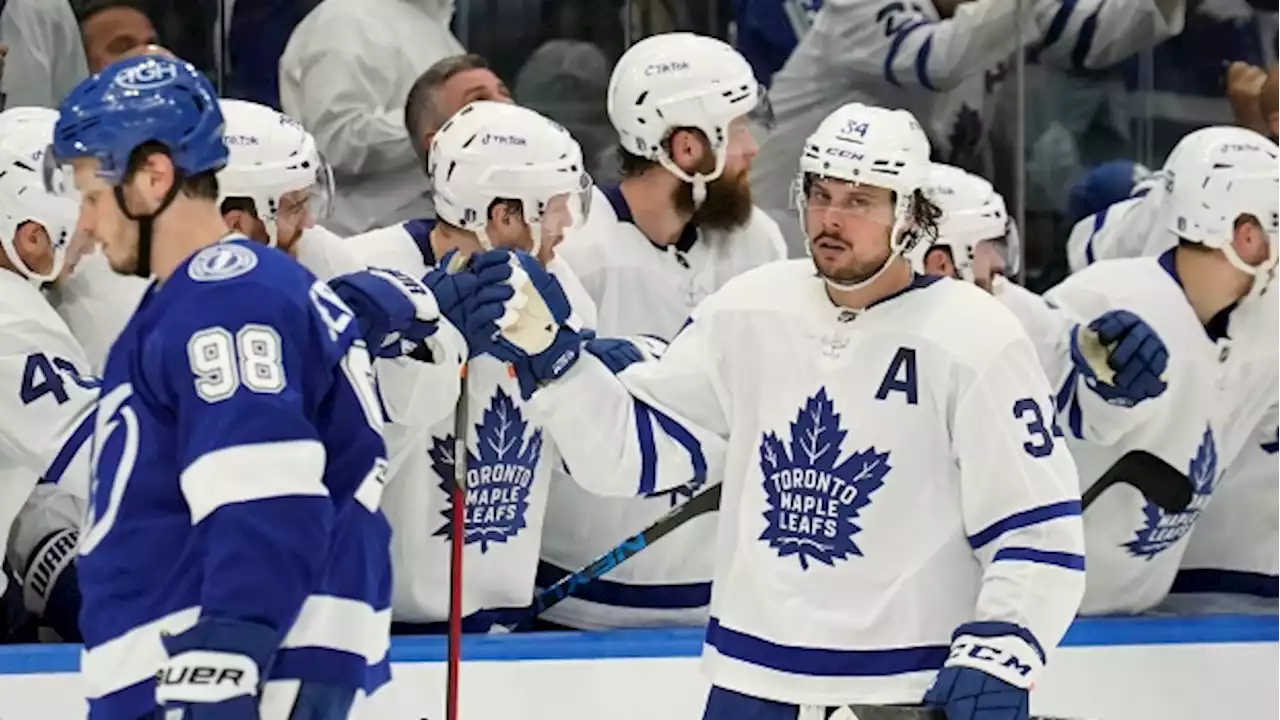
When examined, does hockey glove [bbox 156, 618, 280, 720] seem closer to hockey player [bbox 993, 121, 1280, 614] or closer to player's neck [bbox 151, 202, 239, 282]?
player's neck [bbox 151, 202, 239, 282]

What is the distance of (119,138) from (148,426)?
0.28 meters

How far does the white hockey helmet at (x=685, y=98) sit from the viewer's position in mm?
4000

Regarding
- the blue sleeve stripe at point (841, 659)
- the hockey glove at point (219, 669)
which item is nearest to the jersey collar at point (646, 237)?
the blue sleeve stripe at point (841, 659)

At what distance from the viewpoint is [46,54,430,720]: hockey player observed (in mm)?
2127

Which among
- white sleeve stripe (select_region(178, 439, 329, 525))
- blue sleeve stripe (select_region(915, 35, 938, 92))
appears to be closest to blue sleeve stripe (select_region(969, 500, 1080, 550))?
white sleeve stripe (select_region(178, 439, 329, 525))

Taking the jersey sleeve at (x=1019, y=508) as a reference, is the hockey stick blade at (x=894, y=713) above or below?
below

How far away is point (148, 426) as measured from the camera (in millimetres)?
2217

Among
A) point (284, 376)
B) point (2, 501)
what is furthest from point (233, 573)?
point (2, 501)

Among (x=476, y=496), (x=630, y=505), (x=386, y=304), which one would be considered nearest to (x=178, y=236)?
(x=386, y=304)

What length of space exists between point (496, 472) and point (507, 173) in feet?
1.44

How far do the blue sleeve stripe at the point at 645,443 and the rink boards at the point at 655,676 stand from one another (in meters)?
0.47

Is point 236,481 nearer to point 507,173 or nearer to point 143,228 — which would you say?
point 143,228

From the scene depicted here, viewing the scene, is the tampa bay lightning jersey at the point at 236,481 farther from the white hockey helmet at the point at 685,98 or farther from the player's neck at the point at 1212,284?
the player's neck at the point at 1212,284

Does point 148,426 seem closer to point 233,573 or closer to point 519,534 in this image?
point 233,573
